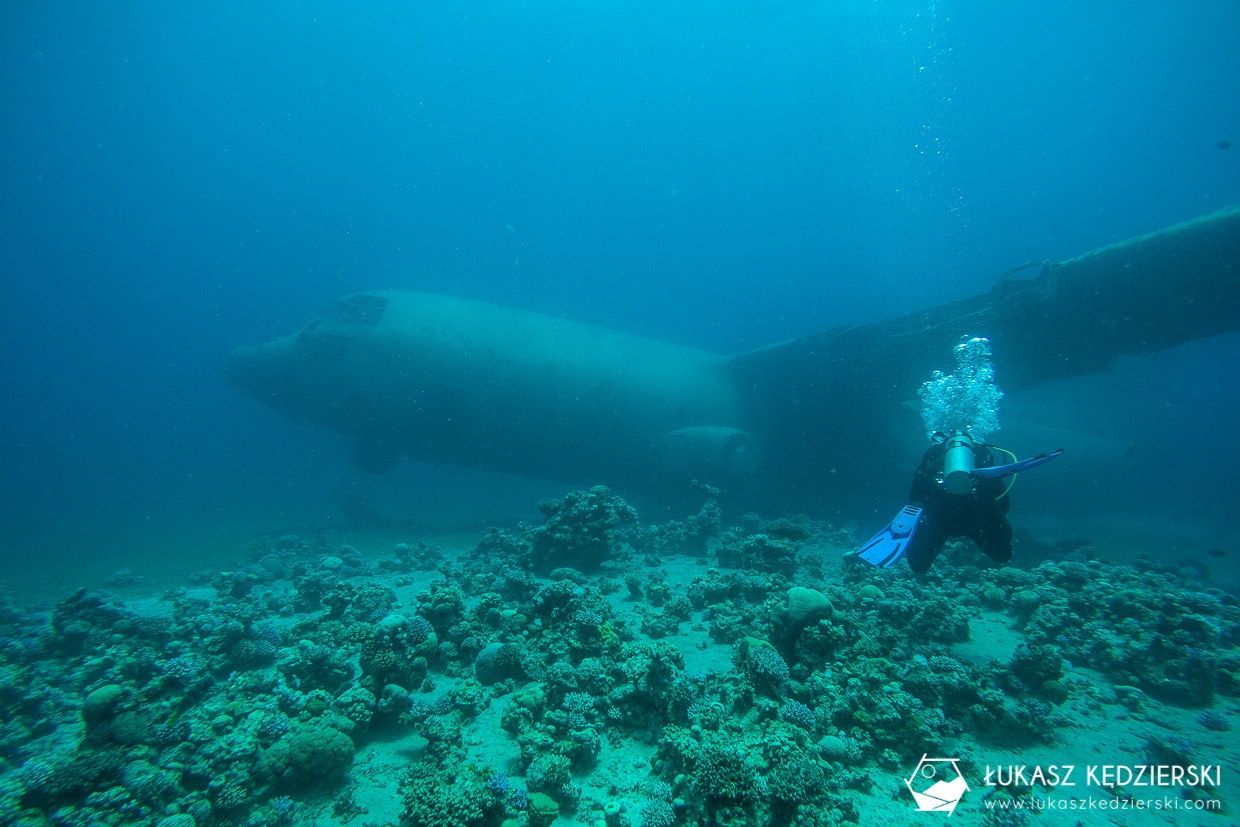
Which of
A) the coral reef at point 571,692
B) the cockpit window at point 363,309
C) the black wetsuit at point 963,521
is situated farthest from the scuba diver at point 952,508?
the cockpit window at point 363,309

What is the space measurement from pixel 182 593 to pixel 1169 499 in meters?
39.9

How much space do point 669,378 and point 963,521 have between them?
8250 mm

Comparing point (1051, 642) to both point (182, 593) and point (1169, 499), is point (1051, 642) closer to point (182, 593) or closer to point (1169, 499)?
point (182, 593)

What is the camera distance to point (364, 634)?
4.34 m

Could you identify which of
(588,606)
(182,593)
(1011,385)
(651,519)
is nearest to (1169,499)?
(1011,385)

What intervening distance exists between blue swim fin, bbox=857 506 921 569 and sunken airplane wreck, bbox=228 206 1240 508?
16.7 feet

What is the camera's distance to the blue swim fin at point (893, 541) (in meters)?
6.26

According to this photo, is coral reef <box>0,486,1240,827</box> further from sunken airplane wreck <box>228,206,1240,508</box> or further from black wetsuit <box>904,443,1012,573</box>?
sunken airplane wreck <box>228,206,1240,508</box>

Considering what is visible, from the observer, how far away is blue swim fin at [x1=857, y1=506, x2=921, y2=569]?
6.26m

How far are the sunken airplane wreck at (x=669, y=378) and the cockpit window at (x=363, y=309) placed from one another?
5 centimetres

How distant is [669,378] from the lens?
536 inches

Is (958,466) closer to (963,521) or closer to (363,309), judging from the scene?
(963,521)

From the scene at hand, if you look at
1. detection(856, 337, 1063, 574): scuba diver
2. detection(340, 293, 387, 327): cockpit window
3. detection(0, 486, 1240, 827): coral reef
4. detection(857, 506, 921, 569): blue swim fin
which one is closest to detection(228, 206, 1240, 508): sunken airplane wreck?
detection(340, 293, 387, 327): cockpit window

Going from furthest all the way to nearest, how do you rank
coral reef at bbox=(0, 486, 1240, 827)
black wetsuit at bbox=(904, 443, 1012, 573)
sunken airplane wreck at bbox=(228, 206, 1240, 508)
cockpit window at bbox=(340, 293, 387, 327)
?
cockpit window at bbox=(340, 293, 387, 327) → sunken airplane wreck at bbox=(228, 206, 1240, 508) → black wetsuit at bbox=(904, 443, 1012, 573) → coral reef at bbox=(0, 486, 1240, 827)
